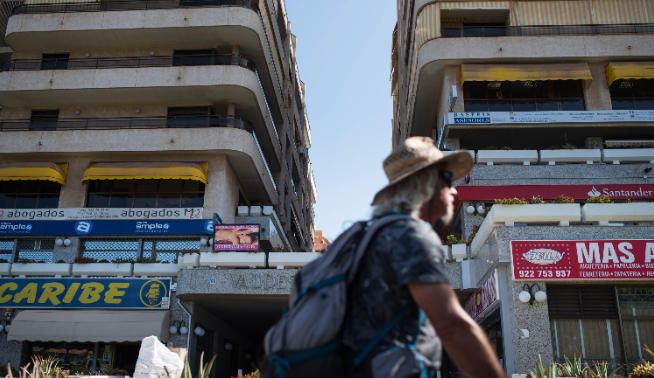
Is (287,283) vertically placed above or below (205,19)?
below

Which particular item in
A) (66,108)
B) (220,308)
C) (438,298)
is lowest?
(438,298)

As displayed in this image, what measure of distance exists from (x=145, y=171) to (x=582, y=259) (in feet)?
65.4

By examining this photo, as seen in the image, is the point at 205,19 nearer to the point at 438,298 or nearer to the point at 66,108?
the point at 66,108

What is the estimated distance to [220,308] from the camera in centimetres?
2417

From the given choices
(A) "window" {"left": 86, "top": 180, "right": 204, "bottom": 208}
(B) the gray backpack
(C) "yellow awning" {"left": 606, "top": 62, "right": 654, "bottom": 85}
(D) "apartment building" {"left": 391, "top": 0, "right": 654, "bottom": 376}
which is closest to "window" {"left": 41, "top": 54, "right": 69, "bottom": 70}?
(A) "window" {"left": 86, "top": 180, "right": 204, "bottom": 208}

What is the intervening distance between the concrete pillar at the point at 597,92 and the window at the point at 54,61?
81.9 feet

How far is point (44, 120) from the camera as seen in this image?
102 feet

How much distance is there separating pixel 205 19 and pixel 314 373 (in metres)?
29.8

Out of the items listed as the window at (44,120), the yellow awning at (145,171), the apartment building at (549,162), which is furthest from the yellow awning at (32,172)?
the apartment building at (549,162)

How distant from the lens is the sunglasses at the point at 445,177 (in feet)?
8.63

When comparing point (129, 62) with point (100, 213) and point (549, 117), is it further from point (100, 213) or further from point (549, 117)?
point (549, 117)

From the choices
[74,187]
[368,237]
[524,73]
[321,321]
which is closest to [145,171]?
[74,187]

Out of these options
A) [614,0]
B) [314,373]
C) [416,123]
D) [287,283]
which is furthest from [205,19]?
[314,373]

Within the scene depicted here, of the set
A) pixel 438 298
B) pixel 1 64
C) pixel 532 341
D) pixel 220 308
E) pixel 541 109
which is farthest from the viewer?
pixel 1 64
